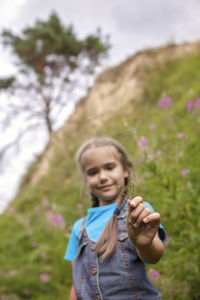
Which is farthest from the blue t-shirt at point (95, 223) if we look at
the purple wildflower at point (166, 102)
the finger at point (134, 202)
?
the purple wildflower at point (166, 102)

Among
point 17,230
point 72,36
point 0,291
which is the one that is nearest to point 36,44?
point 72,36

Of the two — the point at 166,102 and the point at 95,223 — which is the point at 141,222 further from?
the point at 166,102

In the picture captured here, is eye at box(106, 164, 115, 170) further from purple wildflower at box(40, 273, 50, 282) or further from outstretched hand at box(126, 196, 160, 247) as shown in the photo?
purple wildflower at box(40, 273, 50, 282)

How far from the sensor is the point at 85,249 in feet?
4.99

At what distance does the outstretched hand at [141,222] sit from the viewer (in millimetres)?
866

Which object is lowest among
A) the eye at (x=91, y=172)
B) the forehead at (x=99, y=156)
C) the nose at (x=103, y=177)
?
the nose at (x=103, y=177)

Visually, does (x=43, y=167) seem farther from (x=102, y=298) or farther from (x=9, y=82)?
(x=102, y=298)

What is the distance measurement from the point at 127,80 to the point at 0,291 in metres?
9.07

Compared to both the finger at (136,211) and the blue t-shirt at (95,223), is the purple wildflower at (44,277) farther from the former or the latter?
the finger at (136,211)

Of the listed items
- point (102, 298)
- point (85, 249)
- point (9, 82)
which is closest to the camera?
point (102, 298)

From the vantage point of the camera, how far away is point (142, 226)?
3.06ft

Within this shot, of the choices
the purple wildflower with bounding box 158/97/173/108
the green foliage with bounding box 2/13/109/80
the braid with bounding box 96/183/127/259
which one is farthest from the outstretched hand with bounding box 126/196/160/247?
the green foliage with bounding box 2/13/109/80

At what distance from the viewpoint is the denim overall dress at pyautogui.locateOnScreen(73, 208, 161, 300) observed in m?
1.28

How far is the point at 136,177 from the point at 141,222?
1.05m
